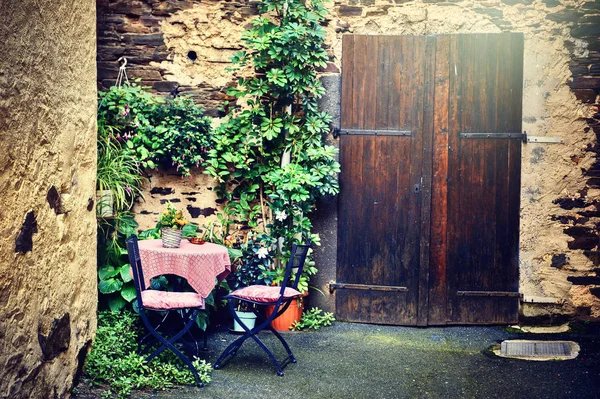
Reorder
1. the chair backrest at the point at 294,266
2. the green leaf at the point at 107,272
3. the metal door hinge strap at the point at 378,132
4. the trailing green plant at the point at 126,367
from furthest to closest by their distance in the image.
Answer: the metal door hinge strap at the point at 378,132 < the green leaf at the point at 107,272 < the chair backrest at the point at 294,266 < the trailing green plant at the point at 126,367

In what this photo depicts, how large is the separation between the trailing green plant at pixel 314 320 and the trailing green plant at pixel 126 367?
1.32 m

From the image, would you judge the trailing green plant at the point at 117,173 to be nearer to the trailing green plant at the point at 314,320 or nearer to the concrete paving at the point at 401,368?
the concrete paving at the point at 401,368

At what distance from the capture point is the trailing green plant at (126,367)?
4004 mm

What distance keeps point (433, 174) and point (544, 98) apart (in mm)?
1166

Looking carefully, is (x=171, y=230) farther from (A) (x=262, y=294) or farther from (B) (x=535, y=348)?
(B) (x=535, y=348)

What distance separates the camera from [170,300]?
4.14 metres

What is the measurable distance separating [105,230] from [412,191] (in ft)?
8.73

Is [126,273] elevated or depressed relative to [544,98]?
depressed

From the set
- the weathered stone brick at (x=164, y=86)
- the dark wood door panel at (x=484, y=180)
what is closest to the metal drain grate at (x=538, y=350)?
the dark wood door panel at (x=484, y=180)

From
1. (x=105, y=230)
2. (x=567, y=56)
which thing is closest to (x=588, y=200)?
(x=567, y=56)

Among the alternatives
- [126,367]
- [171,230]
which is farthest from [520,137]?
[126,367]

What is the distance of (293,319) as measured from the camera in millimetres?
5594

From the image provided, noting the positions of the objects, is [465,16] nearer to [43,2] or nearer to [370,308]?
[370,308]

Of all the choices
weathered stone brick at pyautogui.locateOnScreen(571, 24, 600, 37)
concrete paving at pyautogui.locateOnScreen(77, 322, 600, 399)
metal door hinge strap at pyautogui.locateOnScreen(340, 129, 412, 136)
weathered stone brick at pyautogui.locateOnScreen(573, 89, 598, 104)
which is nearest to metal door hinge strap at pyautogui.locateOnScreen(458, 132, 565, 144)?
weathered stone brick at pyautogui.locateOnScreen(573, 89, 598, 104)
